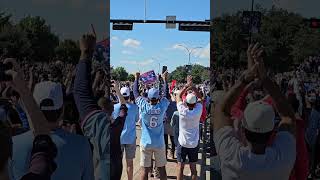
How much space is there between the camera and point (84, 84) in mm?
3676

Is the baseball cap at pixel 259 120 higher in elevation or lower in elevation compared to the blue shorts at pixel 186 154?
higher

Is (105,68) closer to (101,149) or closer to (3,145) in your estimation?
(101,149)

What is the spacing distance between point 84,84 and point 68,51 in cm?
33

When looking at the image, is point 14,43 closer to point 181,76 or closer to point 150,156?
point 150,156

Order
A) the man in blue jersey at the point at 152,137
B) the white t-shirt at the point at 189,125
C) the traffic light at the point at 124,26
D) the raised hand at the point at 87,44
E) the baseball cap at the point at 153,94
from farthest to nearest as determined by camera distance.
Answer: the traffic light at the point at 124,26, the white t-shirt at the point at 189,125, the baseball cap at the point at 153,94, the man in blue jersey at the point at 152,137, the raised hand at the point at 87,44

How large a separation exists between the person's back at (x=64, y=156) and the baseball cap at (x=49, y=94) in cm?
17

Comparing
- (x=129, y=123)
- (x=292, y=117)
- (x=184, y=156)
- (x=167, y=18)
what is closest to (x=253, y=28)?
(x=292, y=117)

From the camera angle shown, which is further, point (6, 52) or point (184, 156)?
point (184, 156)

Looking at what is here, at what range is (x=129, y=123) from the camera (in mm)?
7016

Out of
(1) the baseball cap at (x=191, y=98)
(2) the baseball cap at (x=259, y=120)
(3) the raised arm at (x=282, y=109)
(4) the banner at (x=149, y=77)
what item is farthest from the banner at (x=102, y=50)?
(4) the banner at (x=149, y=77)

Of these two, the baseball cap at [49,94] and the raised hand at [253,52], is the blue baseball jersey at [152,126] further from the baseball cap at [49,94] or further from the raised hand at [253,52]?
the baseball cap at [49,94]

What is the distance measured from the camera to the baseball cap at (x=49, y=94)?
115 inches

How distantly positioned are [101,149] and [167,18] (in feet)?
69.5

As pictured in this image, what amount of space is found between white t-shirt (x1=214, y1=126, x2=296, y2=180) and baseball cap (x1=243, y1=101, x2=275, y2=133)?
0.16m
